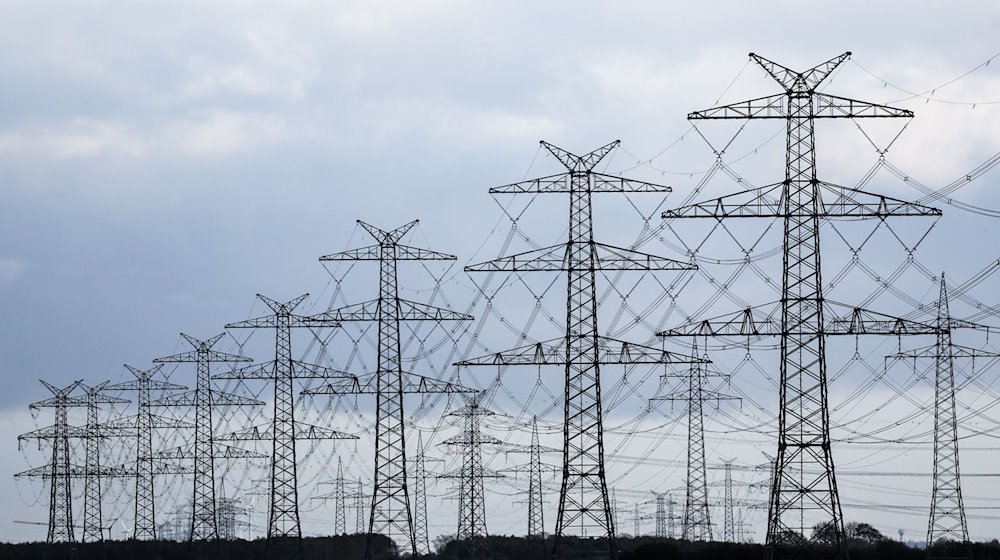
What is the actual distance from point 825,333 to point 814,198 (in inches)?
217

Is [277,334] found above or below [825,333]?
above

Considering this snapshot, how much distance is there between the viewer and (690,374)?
10894 cm

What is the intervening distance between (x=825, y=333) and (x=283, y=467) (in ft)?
148

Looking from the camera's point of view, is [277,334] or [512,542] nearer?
[277,334]

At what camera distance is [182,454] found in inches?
4803

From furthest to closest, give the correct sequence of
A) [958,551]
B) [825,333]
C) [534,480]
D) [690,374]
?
[534,480], [690,374], [958,551], [825,333]

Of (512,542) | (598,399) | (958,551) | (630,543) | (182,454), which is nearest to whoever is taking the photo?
(598,399)

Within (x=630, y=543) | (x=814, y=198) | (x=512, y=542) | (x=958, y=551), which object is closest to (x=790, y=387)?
(x=814, y=198)

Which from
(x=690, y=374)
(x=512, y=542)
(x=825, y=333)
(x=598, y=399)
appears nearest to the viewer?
(x=825, y=333)

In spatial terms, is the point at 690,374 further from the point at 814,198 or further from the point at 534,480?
the point at 814,198

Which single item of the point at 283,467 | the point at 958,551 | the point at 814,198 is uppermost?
the point at 814,198

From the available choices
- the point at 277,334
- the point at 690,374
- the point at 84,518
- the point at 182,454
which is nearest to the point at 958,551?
the point at 690,374

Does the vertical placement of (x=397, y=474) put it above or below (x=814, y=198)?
below

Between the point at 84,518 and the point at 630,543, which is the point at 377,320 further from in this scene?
the point at 630,543
